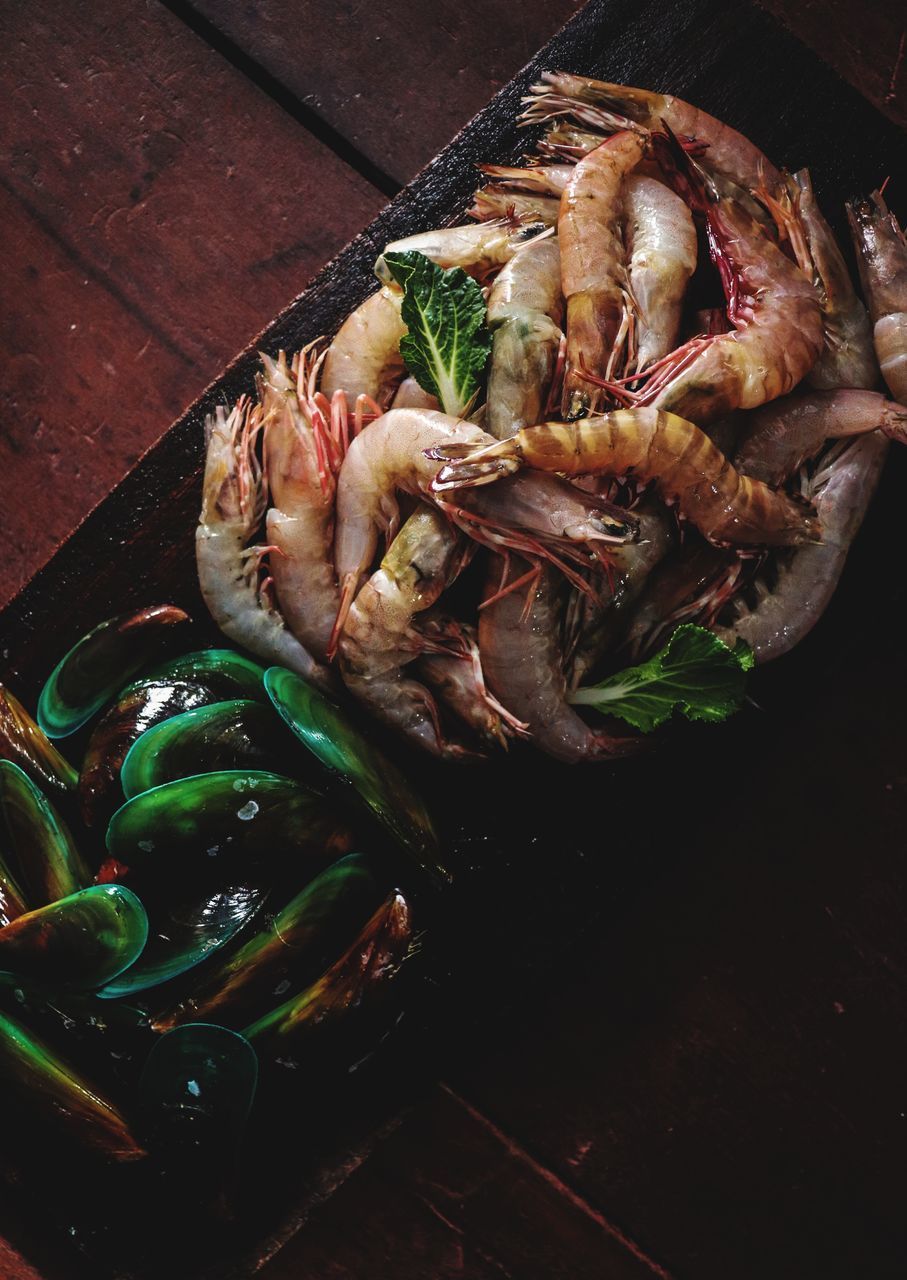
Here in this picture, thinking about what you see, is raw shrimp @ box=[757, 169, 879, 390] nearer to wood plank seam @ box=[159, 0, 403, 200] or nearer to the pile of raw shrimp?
the pile of raw shrimp

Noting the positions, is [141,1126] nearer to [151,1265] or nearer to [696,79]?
[151,1265]

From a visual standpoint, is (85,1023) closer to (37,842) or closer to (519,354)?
(37,842)

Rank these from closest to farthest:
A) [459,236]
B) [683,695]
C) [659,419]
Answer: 1. [659,419]
2. [683,695]
3. [459,236]

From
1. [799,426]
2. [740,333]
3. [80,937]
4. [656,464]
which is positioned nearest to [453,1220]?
[80,937]

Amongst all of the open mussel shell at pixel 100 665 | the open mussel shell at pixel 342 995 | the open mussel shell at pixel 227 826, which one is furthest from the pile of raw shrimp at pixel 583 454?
the open mussel shell at pixel 342 995

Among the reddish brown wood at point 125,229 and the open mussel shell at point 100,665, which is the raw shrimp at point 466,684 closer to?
the open mussel shell at point 100,665

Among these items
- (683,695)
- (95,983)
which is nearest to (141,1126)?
(95,983)
